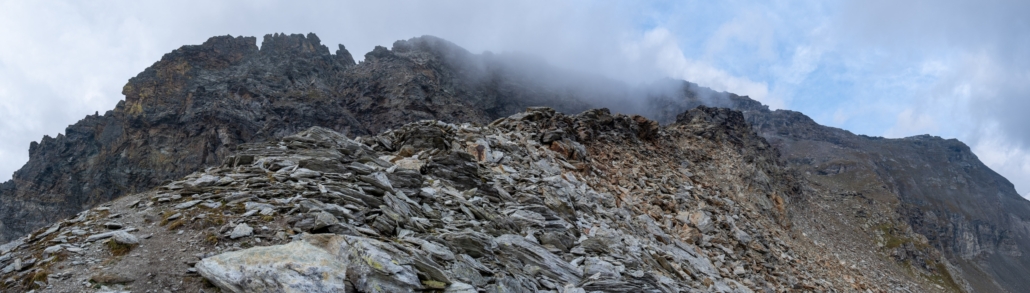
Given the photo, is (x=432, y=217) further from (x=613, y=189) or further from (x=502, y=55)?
(x=502, y=55)

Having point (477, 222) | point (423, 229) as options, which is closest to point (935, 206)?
point (477, 222)

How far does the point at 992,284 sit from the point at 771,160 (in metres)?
117

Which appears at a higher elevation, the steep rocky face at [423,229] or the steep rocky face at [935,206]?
the steep rocky face at [423,229]

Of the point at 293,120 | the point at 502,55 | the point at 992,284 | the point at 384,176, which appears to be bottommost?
the point at 992,284

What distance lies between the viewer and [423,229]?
12.1 meters

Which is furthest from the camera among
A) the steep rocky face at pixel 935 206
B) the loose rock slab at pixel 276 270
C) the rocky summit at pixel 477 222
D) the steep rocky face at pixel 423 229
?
the steep rocky face at pixel 935 206

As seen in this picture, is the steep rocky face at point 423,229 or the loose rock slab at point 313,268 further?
the steep rocky face at point 423,229

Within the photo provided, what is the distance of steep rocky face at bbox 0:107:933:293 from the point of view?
8.23 m

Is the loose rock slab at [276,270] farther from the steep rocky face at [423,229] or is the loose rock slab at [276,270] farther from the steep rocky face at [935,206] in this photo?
the steep rocky face at [935,206]

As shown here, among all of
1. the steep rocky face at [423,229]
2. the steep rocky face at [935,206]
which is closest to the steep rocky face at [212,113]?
the steep rocky face at [423,229]

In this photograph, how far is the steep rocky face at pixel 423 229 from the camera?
27.0 feet

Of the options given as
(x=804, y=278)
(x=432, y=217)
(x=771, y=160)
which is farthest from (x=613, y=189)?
(x=771, y=160)

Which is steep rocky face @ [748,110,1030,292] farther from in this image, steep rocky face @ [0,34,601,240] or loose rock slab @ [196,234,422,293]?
loose rock slab @ [196,234,422,293]

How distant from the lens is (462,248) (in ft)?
37.6
